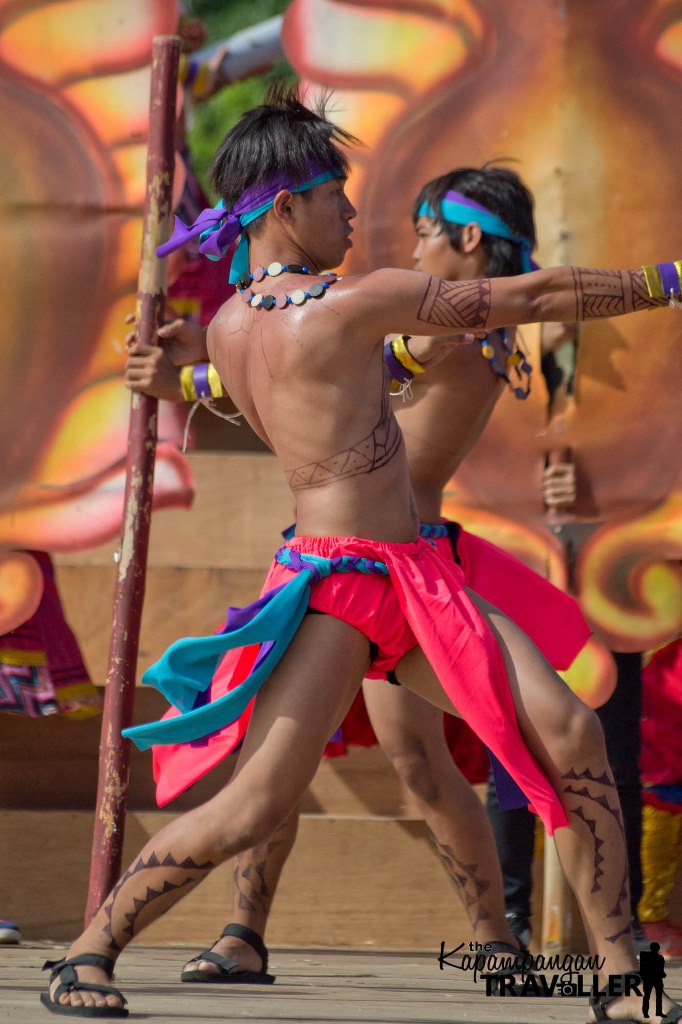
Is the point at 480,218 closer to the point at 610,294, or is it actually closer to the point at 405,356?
the point at 405,356

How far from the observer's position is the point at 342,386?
2920 mm

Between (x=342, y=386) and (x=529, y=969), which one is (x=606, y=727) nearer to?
(x=529, y=969)

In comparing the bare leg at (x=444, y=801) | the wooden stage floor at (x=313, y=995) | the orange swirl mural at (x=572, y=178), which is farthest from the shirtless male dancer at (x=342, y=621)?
the orange swirl mural at (x=572, y=178)

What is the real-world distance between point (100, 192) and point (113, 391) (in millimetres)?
550

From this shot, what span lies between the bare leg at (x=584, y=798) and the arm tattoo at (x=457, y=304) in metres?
0.65

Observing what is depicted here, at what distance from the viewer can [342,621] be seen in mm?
2916

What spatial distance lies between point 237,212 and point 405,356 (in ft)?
2.06

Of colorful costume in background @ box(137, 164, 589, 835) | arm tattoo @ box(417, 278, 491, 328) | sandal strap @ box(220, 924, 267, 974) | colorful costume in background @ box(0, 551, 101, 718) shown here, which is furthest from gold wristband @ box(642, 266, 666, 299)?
colorful costume in background @ box(0, 551, 101, 718)

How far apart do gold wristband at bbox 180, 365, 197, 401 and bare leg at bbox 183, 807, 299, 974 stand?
39.7 inches

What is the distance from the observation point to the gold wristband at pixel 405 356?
355 centimetres

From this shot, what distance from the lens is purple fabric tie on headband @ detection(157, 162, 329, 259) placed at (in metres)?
3.03

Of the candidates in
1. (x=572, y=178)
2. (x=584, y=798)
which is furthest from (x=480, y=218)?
(x=584, y=798)

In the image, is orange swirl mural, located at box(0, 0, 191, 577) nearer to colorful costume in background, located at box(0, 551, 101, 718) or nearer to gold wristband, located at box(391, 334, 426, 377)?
colorful costume in background, located at box(0, 551, 101, 718)

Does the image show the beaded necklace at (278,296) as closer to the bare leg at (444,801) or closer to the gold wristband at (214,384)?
the gold wristband at (214,384)
